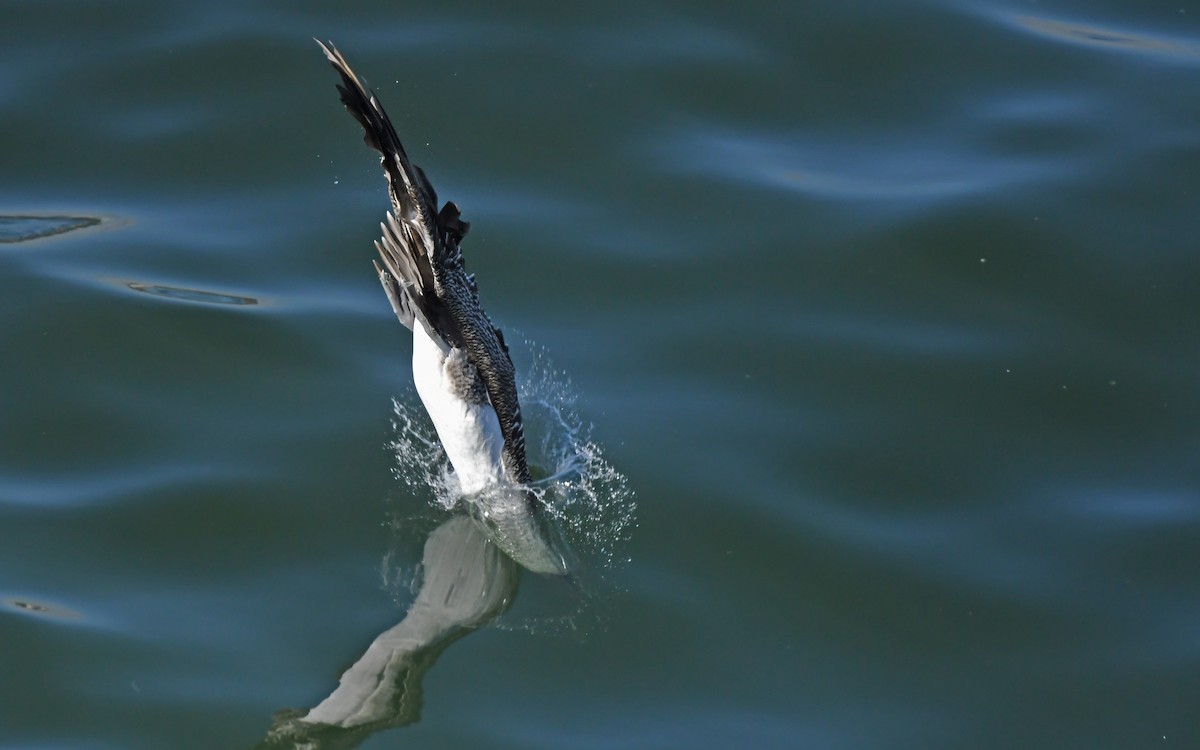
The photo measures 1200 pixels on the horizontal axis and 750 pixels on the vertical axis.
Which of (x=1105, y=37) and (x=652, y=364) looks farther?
(x=1105, y=37)

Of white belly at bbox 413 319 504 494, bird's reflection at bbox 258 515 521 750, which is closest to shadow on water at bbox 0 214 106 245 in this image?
white belly at bbox 413 319 504 494

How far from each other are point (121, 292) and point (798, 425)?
11.2 ft

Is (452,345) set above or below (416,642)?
above

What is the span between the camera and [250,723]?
5.32m

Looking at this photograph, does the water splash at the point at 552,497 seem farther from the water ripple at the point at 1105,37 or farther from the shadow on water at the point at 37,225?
the water ripple at the point at 1105,37

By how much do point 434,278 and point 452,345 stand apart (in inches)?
12.1

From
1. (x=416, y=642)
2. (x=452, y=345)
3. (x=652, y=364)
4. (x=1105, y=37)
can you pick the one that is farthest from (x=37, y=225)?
(x=1105, y=37)

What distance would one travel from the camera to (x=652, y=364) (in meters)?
7.20

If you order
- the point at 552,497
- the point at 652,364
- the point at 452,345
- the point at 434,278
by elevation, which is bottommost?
the point at 552,497

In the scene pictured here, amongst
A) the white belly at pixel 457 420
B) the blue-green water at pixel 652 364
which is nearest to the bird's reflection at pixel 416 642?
the blue-green water at pixel 652 364

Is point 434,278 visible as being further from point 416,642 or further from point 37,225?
point 37,225

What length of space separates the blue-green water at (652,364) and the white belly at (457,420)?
0.38 meters

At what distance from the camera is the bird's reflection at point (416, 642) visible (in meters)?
5.31

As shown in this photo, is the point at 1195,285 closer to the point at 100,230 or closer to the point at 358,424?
the point at 358,424
